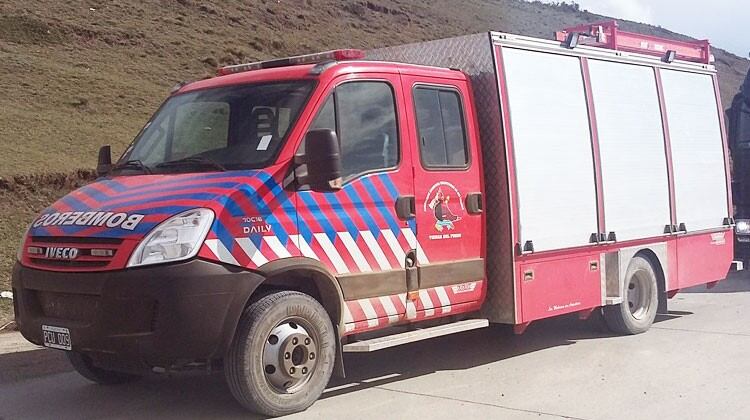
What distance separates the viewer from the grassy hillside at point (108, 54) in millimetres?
14508

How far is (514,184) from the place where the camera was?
7355 millimetres

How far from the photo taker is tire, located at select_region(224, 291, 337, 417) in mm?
5641

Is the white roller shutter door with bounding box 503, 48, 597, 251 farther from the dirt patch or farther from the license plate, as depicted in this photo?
the dirt patch

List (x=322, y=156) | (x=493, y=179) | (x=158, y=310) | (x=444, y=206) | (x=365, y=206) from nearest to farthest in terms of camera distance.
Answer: (x=158, y=310) < (x=322, y=156) < (x=365, y=206) < (x=444, y=206) < (x=493, y=179)

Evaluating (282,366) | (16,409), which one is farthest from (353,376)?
(16,409)

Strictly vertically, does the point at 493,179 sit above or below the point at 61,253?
above

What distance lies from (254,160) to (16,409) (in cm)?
250

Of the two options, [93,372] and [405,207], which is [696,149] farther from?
[93,372]

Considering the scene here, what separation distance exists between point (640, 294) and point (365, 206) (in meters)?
4.10

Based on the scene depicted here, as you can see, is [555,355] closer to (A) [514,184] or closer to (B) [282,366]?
(A) [514,184]

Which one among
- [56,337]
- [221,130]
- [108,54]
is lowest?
[56,337]

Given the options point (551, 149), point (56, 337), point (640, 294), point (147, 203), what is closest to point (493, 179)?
point (551, 149)

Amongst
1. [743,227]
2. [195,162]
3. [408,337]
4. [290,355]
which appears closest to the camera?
[290,355]

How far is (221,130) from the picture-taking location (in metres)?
6.33
